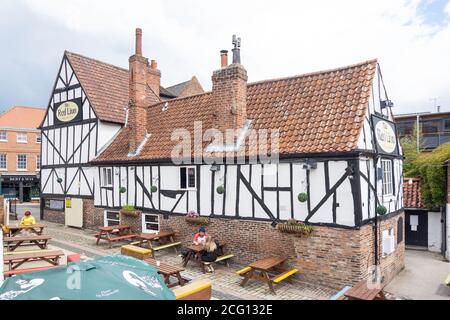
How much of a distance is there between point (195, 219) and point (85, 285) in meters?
8.07

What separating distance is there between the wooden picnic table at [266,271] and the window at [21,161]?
34.9 meters

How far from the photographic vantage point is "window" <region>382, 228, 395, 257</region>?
10.2 m

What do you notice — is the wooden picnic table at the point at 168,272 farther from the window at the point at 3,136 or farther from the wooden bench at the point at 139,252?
the window at the point at 3,136

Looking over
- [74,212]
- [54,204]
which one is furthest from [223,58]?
[54,204]

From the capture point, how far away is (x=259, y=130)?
37.0 feet

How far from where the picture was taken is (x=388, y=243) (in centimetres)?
1034

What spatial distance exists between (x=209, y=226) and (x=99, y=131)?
885 centimetres

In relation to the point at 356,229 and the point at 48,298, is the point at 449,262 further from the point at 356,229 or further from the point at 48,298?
the point at 48,298

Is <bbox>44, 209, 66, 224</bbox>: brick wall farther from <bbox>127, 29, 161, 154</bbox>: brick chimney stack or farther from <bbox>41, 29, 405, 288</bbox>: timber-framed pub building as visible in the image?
<bbox>127, 29, 161, 154</bbox>: brick chimney stack

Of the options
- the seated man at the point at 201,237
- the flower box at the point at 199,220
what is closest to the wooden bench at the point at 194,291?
the seated man at the point at 201,237

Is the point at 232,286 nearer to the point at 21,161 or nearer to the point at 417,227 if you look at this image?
the point at 417,227

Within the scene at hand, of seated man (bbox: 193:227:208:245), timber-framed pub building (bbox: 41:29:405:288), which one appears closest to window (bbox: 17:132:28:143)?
timber-framed pub building (bbox: 41:29:405:288)

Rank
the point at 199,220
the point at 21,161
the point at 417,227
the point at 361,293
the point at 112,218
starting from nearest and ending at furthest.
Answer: the point at 361,293, the point at 199,220, the point at 112,218, the point at 417,227, the point at 21,161

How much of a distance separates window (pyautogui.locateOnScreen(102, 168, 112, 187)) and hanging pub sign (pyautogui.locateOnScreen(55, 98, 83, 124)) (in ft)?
13.2
